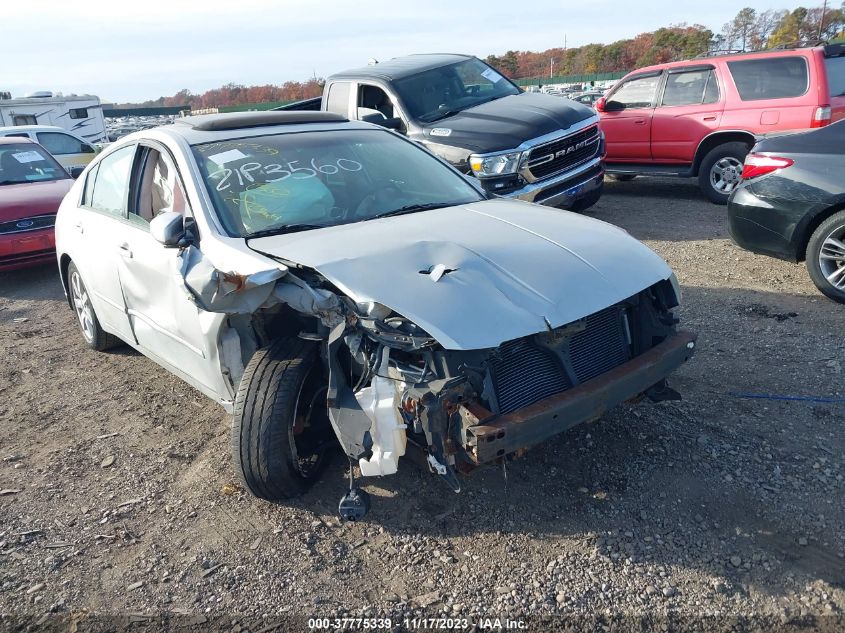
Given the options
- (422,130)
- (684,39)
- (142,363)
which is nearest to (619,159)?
(422,130)

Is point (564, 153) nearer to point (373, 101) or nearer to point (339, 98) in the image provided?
point (373, 101)

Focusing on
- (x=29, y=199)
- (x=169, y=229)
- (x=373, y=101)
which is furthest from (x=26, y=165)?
(x=169, y=229)

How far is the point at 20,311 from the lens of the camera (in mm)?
7219

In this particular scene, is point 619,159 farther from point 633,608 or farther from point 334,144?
point 633,608

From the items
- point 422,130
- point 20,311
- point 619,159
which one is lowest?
point 20,311

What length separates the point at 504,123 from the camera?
7777 mm

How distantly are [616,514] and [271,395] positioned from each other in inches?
66.3

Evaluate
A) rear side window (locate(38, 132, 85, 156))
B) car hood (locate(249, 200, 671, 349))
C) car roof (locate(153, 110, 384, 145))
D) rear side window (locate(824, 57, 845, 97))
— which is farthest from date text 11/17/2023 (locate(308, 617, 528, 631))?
rear side window (locate(38, 132, 85, 156))

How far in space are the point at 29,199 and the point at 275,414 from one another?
22.0ft

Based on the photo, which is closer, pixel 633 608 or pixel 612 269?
pixel 633 608

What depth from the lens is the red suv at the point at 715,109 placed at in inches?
336

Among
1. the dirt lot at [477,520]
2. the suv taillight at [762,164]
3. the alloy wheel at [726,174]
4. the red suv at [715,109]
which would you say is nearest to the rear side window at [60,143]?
the red suv at [715,109]

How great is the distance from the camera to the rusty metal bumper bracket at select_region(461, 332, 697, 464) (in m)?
2.76

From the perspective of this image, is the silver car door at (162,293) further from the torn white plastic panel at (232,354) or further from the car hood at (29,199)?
the car hood at (29,199)
